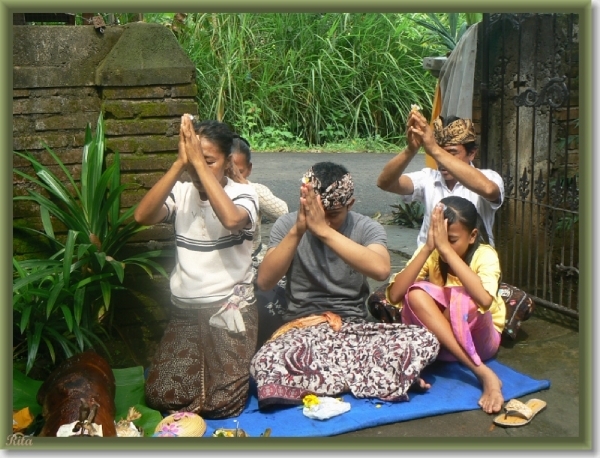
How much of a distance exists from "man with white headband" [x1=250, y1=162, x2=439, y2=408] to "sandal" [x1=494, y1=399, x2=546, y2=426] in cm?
42

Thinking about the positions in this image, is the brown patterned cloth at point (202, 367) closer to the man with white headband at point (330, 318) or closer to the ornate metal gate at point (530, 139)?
the man with white headband at point (330, 318)

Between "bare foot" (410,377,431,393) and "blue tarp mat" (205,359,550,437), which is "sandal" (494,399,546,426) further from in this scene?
"bare foot" (410,377,431,393)

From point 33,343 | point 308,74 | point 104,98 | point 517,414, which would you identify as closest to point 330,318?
point 517,414

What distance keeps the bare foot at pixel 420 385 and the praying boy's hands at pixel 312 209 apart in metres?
0.91

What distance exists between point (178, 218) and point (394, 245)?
3597mm

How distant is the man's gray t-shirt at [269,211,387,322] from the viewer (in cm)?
406

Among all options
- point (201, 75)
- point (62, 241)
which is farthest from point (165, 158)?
point (201, 75)

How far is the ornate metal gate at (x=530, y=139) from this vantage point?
5012 mm

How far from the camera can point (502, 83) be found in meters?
5.27

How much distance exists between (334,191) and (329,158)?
302 inches

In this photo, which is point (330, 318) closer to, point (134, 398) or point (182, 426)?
point (182, 426)

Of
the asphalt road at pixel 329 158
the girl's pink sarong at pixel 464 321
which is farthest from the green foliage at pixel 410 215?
the girl's pink sarong at pixel 464 321

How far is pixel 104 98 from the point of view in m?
4.32

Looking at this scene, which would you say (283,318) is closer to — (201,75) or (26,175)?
(26,175)
